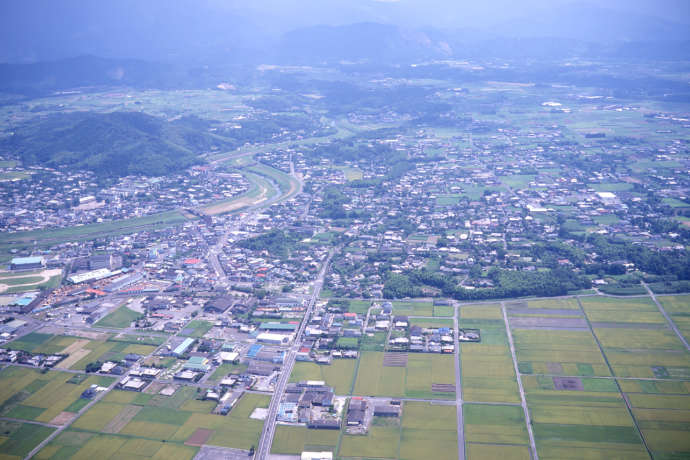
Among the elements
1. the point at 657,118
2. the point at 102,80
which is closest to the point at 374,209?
the point at 657,118

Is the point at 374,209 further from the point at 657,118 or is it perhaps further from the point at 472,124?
the point at 657,118

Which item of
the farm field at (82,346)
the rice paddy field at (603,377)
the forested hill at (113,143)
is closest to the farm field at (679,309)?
the rice paddy field at (603,377)

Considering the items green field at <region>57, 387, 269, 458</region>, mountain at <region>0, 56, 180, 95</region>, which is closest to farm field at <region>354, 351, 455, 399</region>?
green field at <region>57, 387, 269, 458</region>

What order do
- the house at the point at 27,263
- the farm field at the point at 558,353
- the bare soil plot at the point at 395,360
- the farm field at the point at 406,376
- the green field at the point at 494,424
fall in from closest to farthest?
1. the green field at the point at 494,424
2. the farm field at the point at 406,376
3. the farm field at the point at 558,353
4. the bare soil plot at the point at 395,360
5. the house at the point at 27,263

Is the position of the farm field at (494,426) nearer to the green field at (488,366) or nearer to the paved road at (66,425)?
the green field at (488,366)

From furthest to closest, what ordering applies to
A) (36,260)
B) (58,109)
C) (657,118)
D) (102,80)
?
(102,80), (58,109), (657,118), (36,260)
